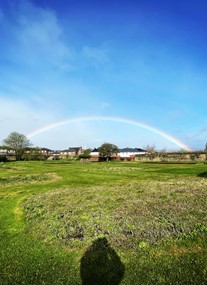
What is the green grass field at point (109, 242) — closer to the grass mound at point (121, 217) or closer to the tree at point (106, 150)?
the grass mound at point (121, 217)

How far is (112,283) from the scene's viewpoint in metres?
9.00

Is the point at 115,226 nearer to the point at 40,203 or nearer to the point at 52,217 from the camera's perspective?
the point at 52,217

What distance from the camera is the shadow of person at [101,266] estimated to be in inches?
365

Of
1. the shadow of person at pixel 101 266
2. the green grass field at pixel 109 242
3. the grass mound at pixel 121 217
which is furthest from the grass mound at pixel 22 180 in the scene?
the shadow of person at pixel 101 266

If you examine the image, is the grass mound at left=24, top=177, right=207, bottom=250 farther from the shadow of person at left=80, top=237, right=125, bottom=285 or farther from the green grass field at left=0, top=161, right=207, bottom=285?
the shadow of person at left=80, top=237, right=125, bottom=285

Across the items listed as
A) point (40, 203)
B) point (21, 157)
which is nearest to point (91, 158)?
point (21, 157)

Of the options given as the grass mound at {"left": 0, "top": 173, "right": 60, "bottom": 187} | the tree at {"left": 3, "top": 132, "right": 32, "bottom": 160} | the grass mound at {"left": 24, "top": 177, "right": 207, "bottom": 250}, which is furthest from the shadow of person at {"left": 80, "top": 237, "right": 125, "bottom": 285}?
the tree at {"left": 3, "top": 132, "right": 32, "bottom": 160}

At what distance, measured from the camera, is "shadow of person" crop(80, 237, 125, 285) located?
9.28 meters

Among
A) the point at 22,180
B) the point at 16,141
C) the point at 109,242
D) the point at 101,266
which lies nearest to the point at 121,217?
the point at 109,242

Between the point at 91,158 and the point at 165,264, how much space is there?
134 meters

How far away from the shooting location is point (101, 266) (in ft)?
33.4

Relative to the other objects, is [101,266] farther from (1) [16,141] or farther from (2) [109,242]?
(1) [16,141]

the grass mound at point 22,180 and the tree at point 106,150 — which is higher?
the tree at point 106,150

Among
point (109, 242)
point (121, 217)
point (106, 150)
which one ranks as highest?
point (106, 150)
